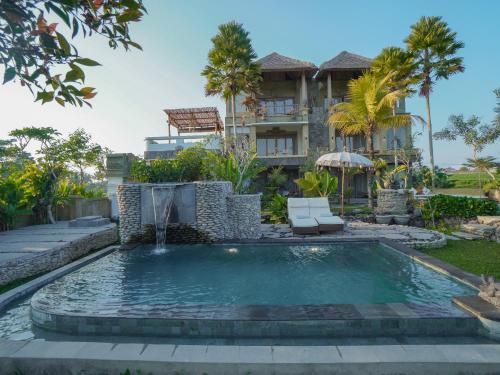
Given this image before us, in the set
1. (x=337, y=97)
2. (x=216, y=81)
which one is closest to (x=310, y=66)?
(x=337, y=97)

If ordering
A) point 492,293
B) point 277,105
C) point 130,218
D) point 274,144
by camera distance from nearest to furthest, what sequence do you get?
point 492,293 < point 130,218 < point 274,144 < point 277,105

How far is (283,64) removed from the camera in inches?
981

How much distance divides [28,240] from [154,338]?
20.2 ft

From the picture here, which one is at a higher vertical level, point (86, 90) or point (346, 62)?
point (346, 62)

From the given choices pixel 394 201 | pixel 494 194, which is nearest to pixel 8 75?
pixel 394 201

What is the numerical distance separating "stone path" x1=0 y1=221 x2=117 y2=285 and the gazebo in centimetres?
1674

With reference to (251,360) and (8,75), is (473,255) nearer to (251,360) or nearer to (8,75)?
(251,360)

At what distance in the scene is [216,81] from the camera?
68.0 ft

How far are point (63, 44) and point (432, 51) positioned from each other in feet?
83.8

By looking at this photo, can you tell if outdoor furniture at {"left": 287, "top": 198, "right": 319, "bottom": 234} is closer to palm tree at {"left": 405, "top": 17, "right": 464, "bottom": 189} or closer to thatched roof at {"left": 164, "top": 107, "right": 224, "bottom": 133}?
palm tree at {"left": 405, "top": 17, "right": 464, "bottom": 189}

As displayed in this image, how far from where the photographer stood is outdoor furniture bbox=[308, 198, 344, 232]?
31.5ft

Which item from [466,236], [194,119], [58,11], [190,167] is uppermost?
[194,119]

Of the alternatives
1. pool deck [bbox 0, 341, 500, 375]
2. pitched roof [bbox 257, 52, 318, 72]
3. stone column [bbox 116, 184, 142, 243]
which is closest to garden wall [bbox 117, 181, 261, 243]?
stone column [bbox 116, 184, 142, 243]

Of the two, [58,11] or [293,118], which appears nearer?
[58,11]
